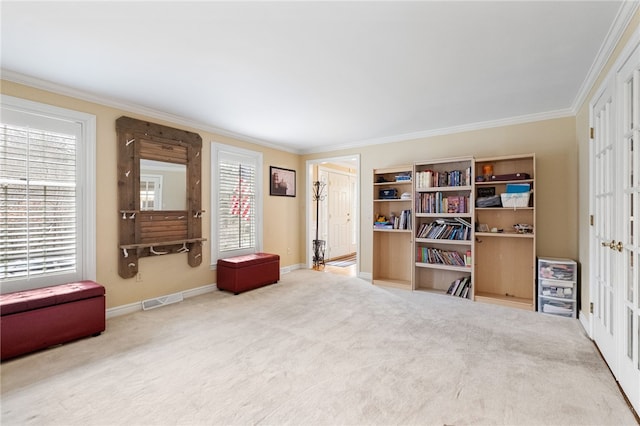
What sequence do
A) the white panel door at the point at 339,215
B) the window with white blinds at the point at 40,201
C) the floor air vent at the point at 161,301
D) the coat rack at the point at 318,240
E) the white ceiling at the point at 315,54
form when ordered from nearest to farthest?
the white ceiling at the point at 315,54
the window with white blinds at the point at 40,201
the floor air vent at the point at 161,301
the coat rack at the point at 318,240
the white panel door at the point at 339,215

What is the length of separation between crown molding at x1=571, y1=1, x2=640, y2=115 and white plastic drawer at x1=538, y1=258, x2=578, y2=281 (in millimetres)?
1789

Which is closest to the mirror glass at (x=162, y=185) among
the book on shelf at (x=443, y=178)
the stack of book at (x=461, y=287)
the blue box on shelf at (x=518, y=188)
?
the book on shelf at (x=443, y=178)

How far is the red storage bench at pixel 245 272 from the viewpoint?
173 inches

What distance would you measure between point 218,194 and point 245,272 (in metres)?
1.27

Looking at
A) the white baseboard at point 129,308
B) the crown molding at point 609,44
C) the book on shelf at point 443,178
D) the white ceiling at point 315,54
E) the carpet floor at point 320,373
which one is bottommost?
the carpet floor at point 320,373

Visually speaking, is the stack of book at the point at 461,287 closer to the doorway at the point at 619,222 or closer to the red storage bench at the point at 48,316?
the doorway at the point at 619,222

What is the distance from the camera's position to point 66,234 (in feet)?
10.3

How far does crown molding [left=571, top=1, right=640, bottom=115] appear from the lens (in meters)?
1.85

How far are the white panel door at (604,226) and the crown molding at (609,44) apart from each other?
240 mm

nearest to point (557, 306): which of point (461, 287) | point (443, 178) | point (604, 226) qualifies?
point (461, 287)

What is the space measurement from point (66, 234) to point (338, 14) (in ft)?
11.0

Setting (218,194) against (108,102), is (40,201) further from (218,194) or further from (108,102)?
(218,194)

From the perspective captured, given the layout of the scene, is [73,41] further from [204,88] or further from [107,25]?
[204,88]

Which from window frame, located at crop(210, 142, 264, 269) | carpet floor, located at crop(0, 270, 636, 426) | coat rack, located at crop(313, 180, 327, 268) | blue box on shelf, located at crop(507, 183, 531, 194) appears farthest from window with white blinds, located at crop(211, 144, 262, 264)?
blue box on shelf, located at crop(507, 183, 531, 194)
